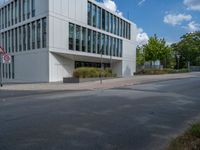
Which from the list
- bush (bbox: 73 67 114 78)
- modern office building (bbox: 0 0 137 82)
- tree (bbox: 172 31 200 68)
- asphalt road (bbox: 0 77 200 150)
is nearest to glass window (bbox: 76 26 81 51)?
modern office building (bbox: 0 0 137 82)

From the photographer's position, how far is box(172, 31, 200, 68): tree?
75.4 metres

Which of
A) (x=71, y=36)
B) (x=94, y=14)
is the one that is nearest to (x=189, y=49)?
(x=94, y=14)

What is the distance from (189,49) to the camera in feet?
248

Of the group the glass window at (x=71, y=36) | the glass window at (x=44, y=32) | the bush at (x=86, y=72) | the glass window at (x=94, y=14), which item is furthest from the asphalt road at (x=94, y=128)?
the glass window at (x=94, y=14)

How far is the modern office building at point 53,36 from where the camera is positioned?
30.5m

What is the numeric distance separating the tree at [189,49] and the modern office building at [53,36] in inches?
1574

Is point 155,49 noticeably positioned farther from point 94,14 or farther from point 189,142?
point 189,142

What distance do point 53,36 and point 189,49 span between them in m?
56.2

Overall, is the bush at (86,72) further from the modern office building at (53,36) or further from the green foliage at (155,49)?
the green foliage at (155,49)

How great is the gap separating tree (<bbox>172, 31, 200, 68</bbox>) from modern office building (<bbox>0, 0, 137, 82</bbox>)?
40.0 m

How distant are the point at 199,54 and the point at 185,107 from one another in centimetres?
7026

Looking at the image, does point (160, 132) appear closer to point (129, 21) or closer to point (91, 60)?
point (91, 60)

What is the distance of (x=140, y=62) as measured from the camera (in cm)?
6469

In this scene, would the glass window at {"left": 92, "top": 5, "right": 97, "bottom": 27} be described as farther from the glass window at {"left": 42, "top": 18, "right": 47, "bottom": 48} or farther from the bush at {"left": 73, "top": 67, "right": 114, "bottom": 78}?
the bush at {"left": 73, "top": 67, "right": 114, "bottom": 78}
